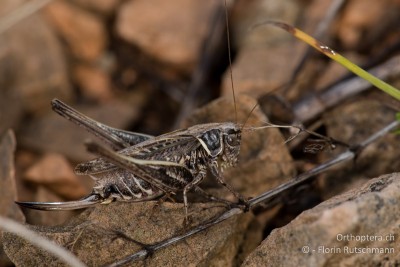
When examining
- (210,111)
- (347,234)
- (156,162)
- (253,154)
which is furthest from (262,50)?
(347,234)

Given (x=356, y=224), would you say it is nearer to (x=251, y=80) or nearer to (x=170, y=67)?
(x=251, y=80)

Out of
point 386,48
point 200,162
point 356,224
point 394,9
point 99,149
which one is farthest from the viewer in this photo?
point 394,9

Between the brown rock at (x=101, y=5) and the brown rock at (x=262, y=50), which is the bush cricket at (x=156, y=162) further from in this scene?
the brown rock at (x=101, y=5)

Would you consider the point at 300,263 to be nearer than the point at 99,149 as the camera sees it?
Yes

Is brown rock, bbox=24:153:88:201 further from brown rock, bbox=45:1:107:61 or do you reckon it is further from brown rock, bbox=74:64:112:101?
brown rock, bbox=45:1:107:61

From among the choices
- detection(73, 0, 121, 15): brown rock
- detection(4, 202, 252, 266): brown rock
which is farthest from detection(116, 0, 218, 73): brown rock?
detection(4, 202, 252, 266): brown rock

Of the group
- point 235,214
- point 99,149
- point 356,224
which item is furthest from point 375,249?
point 99,149
